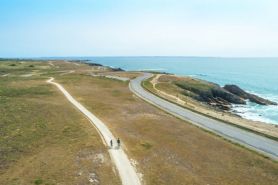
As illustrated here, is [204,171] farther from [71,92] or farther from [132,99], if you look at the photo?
[71,92]

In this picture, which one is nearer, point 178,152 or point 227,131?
point 178,152

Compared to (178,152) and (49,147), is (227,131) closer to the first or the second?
(178,152)

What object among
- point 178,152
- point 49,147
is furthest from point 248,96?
point 49,147

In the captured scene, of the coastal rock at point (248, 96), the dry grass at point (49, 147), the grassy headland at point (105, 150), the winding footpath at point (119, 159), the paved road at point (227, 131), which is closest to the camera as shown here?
the winding footpath at point (119, 159)

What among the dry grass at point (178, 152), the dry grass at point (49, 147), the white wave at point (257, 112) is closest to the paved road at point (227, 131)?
the dry grass at point (178, 152)

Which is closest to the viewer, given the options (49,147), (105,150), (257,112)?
(105,150)

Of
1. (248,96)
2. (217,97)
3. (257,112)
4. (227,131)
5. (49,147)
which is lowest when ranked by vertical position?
(257,112)

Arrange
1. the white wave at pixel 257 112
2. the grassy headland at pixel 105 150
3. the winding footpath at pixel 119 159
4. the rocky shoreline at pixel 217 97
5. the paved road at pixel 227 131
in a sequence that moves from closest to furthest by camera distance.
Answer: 1. the winding footpath at pixel 119 159
2. the grassy headland at pixel 105 150
3. the paved road at pixel 227 131
4. the white wave at pixel 257 112
5. the rocky shoreline at pixel 217 97

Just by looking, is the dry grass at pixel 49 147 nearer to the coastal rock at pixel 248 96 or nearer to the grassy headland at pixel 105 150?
the grassy headland at pixel 105 150

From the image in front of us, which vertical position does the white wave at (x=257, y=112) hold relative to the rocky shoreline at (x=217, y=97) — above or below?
below
